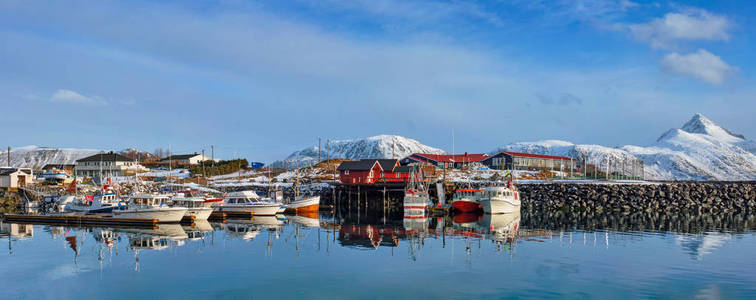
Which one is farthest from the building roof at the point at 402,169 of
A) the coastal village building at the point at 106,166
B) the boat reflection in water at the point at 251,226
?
the coastal village building at the point at 106,166

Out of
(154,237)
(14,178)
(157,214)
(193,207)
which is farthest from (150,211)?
(14,178)

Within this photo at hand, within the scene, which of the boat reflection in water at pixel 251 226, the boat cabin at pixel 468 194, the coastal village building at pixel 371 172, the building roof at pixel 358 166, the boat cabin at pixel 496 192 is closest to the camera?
the boat reflection in water at pixel 251 226

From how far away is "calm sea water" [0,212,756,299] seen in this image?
79.5 feet

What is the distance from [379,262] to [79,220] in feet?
120

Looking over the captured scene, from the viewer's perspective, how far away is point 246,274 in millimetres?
27719

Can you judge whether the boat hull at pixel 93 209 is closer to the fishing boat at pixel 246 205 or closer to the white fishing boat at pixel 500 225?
the fishing boat at pixel 246 205

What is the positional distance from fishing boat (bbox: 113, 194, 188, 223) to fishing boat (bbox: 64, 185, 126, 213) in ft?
28.5

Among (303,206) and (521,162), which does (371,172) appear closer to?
(303,206)

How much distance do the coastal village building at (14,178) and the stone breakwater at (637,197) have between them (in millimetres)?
81673

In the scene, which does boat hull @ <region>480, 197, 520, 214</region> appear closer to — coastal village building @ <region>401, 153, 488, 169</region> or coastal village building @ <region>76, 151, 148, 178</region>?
coastal village building @ <region>401, 153, 488, 169</region>

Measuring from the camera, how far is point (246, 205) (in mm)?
63062

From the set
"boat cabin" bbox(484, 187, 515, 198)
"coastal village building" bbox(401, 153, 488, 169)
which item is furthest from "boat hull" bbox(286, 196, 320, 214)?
"coastal village building" bbox(401, 153, 488, 169)

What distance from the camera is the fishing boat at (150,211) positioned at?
51875 mm

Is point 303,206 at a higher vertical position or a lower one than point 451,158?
lower
